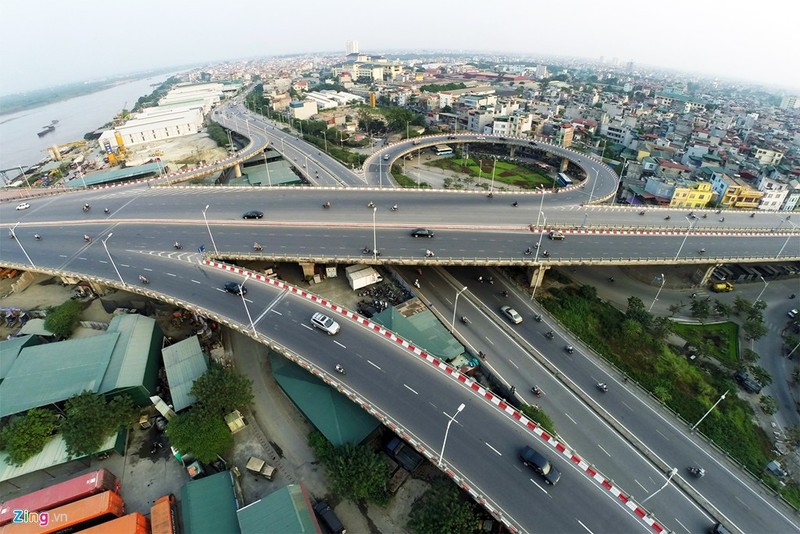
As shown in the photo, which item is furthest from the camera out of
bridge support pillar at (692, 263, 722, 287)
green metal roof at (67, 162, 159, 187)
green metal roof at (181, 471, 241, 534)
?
green metal roof at (67, 162, 159, 187)

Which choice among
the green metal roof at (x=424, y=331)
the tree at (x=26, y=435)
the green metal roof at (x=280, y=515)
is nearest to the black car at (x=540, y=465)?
the green metal roof at (x=424, y=331)

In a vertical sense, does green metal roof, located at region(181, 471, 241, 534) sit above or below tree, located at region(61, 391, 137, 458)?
below

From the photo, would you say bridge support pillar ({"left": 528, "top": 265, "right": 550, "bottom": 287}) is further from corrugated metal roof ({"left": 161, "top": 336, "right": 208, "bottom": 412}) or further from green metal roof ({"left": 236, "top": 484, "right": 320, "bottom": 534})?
corrugated metal roof ({"left": 161, "top": 336, "right": 208, "bottom": 412})

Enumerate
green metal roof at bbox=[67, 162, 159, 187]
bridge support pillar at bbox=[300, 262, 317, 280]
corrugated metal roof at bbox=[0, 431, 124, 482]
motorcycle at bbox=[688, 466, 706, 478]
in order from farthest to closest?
green metal roof at bbox=[67, 162, 159, 187]
bridge support pillar at bbox=[300, 262, 317, 280]
motorcycle at bbox=[688, 466, 706, 478]
corrugated metal roof at bbox=[0, 431, 124, 482]

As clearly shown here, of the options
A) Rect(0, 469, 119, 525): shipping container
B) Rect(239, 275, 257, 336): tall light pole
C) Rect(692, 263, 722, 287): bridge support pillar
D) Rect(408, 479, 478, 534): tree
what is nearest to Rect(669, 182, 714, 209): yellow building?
Rect(692, 263, 722, 287): bridge support pillar

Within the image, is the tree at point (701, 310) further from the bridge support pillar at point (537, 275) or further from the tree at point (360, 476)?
the tree at point (360, 476)

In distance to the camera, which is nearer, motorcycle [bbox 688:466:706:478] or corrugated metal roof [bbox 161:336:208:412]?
motorcycle [bbox 688:466:706:478]
